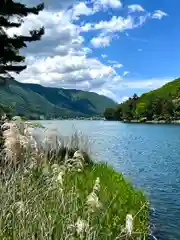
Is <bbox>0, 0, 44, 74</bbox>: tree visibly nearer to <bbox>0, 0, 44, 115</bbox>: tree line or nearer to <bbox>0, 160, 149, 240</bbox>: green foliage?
<bbox>0, 0, 44, 115</bbox>: tree line

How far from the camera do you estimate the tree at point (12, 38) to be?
30.0 metres

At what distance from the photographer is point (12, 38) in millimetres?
31375

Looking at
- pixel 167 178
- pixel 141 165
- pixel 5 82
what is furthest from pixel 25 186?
pixel 141 165

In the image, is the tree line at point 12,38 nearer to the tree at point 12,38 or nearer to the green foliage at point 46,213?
the tree at point 12,38

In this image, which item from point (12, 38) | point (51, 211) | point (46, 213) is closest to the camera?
point (51, 211)

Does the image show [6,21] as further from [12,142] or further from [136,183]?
[12,142]

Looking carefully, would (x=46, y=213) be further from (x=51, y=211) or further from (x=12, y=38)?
(x=12, y=38)

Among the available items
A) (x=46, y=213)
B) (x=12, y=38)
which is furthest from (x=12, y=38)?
(x=46, y=213)

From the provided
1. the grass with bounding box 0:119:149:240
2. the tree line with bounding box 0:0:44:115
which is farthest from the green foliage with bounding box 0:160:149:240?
the tree line with bounding box 0:0:44:115

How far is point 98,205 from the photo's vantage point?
545 cm

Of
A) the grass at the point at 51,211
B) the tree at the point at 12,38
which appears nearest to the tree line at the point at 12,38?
the tree at the point at 12,38

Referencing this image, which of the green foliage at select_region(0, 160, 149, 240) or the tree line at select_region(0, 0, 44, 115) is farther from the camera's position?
the tree line at select_region(0, 0, 44, 115)

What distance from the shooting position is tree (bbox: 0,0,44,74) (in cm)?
3003

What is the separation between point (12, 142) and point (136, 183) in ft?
65.7
